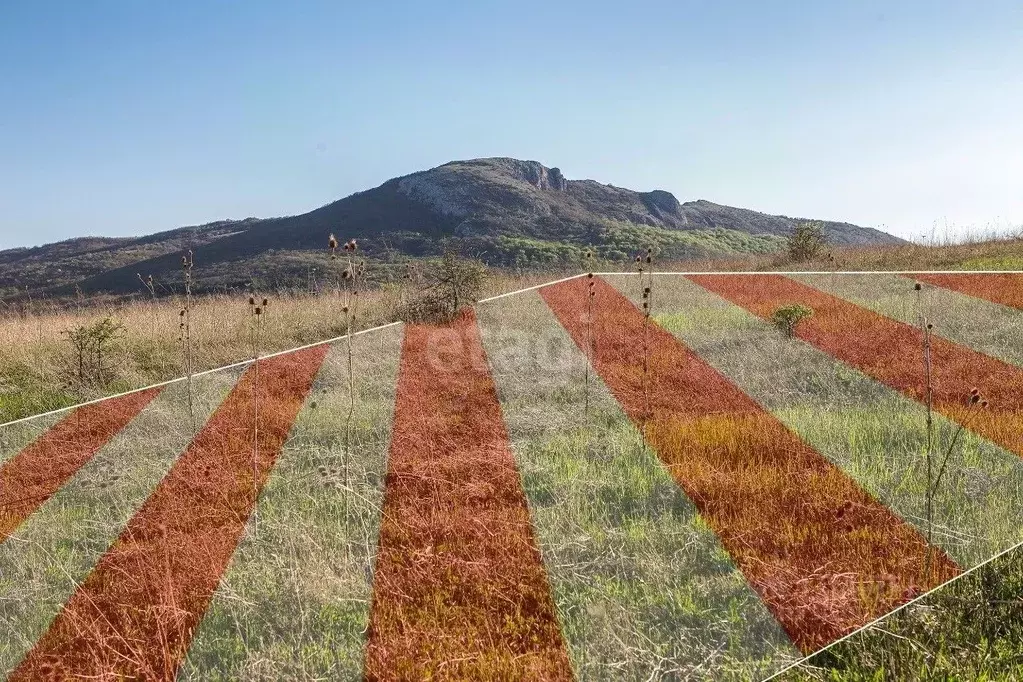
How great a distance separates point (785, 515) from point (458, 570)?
7.15ft

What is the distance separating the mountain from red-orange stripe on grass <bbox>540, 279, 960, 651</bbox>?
45.2m

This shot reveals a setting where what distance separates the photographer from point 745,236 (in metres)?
86.9

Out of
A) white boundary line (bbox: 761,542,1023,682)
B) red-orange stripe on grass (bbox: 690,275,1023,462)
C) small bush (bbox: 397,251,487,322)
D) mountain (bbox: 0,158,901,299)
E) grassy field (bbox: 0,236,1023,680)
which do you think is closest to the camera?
white boundary line (bbox: 761,542,1023,682)

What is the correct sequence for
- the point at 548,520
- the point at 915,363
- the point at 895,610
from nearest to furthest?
the point at 895,610, the point at 548,520, the point at 915,363

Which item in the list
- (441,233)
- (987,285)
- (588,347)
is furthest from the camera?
(441,233)

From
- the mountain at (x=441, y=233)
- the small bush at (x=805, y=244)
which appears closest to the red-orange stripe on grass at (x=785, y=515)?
the small bush at (x=805, y=244)

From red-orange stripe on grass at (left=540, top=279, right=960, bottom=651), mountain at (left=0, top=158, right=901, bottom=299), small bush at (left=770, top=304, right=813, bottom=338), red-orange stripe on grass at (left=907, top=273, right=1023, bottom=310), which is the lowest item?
red-orange stripe on grass at (left=540, top=279, right=960, bottom=651)

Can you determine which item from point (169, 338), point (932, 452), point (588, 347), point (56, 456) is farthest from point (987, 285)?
point (169, 338)

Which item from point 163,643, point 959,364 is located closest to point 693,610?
point 163,643

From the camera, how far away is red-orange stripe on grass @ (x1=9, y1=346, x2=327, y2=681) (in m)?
3.75

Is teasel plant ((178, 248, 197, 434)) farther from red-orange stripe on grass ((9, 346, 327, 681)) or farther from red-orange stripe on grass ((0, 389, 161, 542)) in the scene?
red-orange stripe on grass ((9, 346, 327, 681))

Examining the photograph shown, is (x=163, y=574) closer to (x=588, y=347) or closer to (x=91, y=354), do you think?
(x=588, y=347)

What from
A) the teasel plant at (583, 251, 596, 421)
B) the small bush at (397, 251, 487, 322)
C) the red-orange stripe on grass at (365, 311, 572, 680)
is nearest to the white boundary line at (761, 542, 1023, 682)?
the red-orange stripe on grass at (365, 311, 572, 680)

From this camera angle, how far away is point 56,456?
304 inches
